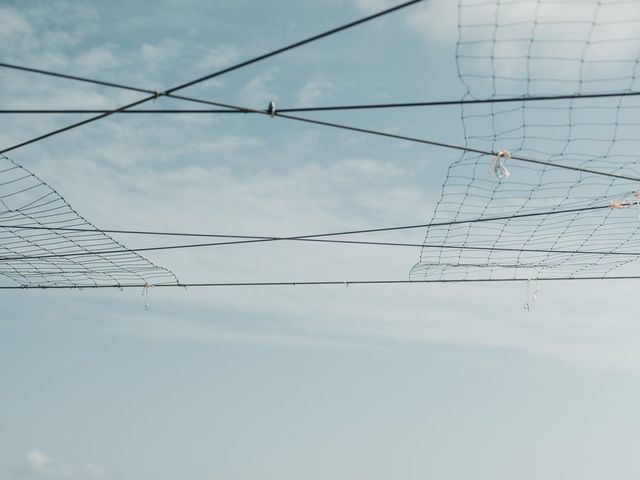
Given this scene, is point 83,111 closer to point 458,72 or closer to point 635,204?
point 458,72

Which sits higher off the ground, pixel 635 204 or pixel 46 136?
pixel 635 204

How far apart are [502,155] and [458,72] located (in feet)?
4.07

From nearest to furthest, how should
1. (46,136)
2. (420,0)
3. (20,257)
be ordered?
(420,0), (46,136), (20,257)

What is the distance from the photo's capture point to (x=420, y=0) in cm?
430

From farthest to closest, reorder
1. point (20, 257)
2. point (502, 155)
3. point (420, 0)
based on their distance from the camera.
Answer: point (20, 257) → point (502, 155) → point (420, 0)

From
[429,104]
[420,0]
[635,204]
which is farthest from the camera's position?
[635,204]

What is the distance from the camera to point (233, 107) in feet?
16.6

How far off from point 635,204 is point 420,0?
11.4 feet

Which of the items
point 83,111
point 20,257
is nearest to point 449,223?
point 83,111

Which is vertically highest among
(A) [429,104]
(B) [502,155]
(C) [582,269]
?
(C) [582,269]

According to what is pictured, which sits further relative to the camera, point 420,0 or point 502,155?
point 502,155

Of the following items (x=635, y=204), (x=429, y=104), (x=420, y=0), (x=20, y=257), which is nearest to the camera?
(x=420, y=0)

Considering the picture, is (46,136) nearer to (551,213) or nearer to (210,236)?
(210,236)

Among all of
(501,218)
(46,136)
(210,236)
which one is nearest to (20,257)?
(210,236)
